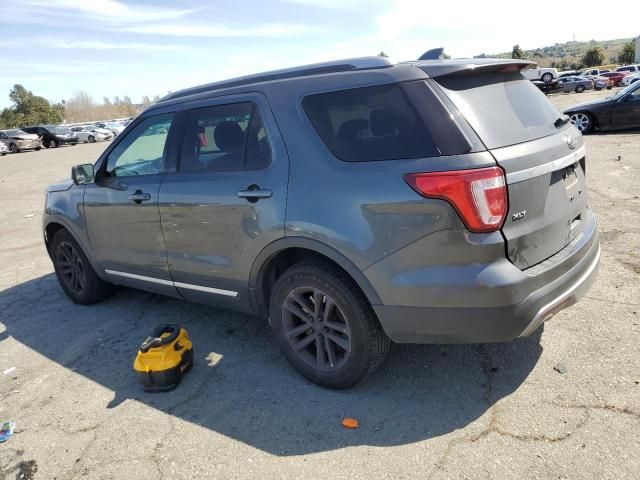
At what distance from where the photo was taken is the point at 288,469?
8.32 ft

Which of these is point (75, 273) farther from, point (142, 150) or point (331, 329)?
point (331, 329)

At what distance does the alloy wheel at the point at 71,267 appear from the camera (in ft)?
16.1

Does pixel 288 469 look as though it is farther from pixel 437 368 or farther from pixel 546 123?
pixel 546 123

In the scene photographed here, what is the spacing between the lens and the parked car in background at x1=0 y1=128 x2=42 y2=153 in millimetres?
33594

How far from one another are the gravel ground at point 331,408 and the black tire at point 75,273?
0.56m

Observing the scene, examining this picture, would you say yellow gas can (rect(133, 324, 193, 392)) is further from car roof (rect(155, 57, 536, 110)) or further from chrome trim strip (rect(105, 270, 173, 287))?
car roof (rect(155, 57, 536, 110))

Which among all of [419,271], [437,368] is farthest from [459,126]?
[437,368]

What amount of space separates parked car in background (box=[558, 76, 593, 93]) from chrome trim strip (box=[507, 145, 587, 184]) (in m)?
44.2

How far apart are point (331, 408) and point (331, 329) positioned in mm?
465

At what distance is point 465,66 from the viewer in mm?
2725

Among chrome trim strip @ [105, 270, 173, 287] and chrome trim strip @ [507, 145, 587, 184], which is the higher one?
chrome trim strip @ [507, 145, 587, 184]

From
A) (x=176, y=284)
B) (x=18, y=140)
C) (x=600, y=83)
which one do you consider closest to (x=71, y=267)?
(x=176, y=284)

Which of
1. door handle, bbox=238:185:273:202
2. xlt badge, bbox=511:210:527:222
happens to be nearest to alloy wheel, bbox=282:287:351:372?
door handle, bbox=238:185:273:202

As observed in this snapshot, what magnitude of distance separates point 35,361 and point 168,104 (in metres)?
2.28
